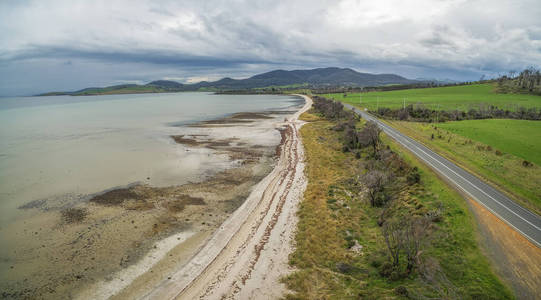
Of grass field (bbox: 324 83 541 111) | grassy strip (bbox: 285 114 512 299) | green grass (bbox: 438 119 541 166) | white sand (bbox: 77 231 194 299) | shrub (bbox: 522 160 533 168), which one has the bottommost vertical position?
white sand (bbox: 77 231 194 299)

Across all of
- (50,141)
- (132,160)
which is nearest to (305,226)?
(132,160)

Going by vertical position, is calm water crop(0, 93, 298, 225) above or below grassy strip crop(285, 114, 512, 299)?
above

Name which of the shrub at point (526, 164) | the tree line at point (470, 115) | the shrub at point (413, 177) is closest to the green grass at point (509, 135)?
the shrub at point (526, 164)

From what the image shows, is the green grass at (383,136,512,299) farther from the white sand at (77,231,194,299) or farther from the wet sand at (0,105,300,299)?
the white sand at (77,231,194,299)

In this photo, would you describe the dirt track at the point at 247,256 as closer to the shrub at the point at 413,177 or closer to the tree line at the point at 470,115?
the shrub at the point at 413,177

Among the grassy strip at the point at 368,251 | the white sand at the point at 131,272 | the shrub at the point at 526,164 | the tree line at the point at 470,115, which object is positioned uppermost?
the tree line at the point at 470,115

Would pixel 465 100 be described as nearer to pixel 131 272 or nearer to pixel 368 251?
pixel 368 251

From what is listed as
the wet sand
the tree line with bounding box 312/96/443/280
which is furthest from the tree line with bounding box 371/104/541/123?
the wet sand
